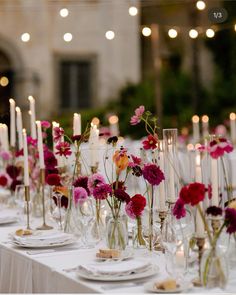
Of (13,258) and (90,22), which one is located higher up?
(90,22)

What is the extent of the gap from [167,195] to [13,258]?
2.08ft

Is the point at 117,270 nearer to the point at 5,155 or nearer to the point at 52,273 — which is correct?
the point at 52,273

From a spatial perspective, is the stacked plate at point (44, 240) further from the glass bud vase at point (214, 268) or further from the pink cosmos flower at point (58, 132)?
the glass bud vase at point (214, 268)

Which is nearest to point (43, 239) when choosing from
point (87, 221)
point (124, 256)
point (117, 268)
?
point (87, 221)

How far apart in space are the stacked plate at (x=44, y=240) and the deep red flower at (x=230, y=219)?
3.11ft

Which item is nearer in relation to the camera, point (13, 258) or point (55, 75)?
point (13, 258)

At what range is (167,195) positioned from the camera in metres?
3.08

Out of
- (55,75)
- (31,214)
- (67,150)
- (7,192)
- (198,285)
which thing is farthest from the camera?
(55,75)

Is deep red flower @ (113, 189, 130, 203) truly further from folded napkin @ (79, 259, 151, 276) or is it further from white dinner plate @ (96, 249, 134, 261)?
folded napkin @ (79, 259, 151, 276)

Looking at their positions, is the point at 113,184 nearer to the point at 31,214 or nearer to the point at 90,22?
the point at 31,214

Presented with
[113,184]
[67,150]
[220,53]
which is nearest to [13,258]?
[113,184]

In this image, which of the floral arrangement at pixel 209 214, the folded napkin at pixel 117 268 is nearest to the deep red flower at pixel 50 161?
the folded napkin at pixel 117 268

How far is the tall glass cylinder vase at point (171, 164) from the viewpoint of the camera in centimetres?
302

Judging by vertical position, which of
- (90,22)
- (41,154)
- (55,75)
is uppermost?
(90,22)
